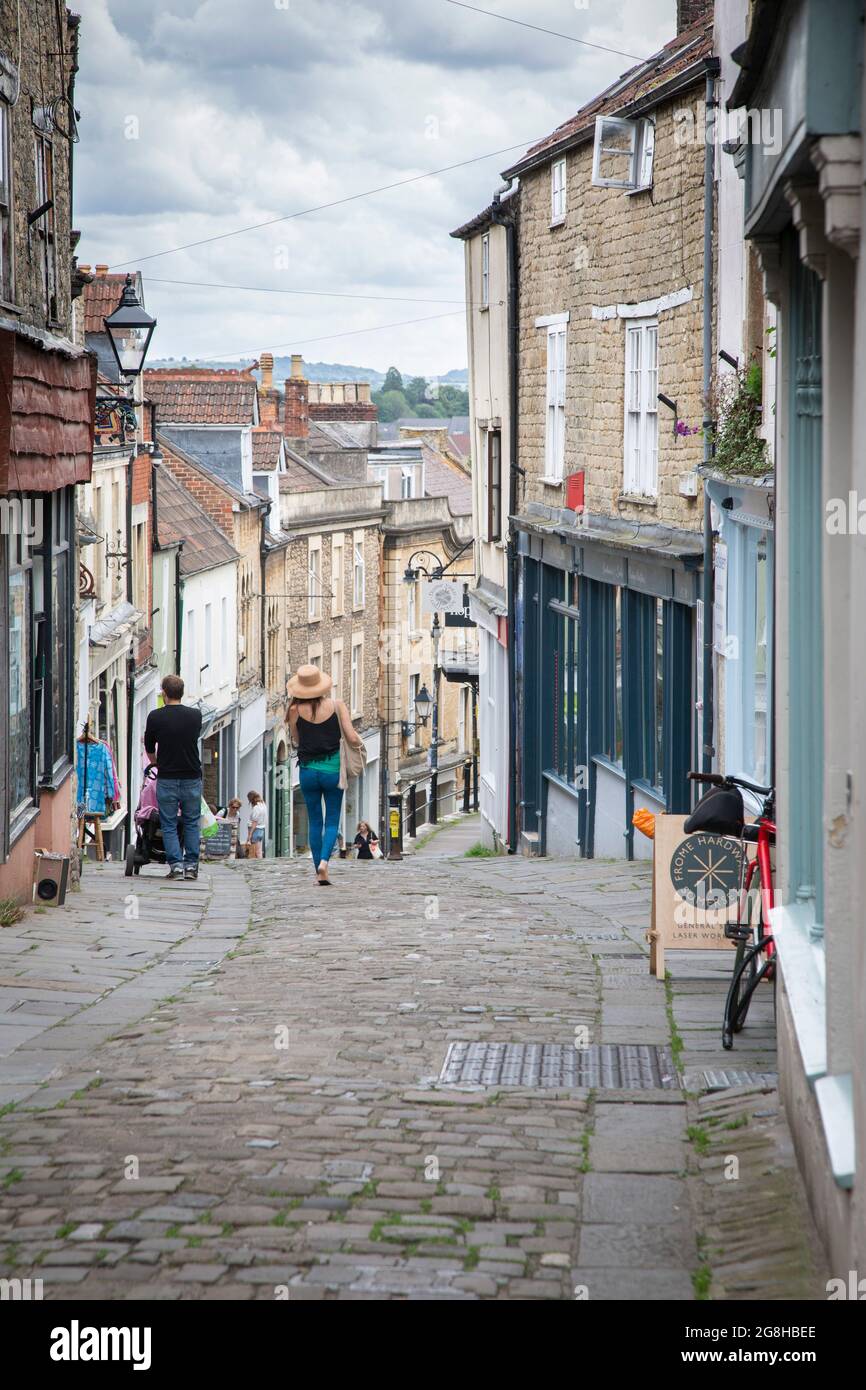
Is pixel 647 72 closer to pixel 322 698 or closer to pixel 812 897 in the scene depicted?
pixel 322 698

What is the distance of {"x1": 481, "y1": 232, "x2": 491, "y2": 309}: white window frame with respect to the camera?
78.3ft

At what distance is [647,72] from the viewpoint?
18984 millimetres

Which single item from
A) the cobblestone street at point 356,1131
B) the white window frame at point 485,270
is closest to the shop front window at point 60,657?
the cobblestone street at point 356,1131

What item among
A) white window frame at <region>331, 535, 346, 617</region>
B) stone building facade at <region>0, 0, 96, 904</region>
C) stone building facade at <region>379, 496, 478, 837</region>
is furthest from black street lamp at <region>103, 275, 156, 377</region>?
stone building facade at <region>379, 496, 478, 837</region>

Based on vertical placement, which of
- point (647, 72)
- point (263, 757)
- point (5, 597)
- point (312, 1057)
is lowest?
point (263, 757)

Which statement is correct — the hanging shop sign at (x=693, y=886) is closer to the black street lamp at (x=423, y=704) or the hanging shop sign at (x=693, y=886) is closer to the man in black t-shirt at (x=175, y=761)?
the man in black t-shirt at (x=175, y=761)

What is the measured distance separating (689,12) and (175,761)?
1104 cm

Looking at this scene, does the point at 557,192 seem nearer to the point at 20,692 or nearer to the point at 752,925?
the point at 20,692

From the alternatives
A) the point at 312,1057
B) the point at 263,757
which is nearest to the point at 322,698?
the point at 312,1057

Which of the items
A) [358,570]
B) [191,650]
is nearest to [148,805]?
[191,650]

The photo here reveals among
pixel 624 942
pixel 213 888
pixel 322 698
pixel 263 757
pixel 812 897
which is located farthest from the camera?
pixel 263 757

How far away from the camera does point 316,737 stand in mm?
13148

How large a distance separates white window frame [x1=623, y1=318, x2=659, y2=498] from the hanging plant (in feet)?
9.81

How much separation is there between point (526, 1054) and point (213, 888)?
6973 mm
